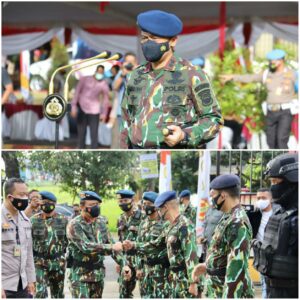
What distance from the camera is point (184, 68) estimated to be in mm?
6273

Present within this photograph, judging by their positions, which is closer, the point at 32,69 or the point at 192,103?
the point at 192,103

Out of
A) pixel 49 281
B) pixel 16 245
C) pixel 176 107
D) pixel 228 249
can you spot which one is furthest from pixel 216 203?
pixel 16 245

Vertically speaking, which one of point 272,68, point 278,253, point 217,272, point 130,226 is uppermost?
point 272,68

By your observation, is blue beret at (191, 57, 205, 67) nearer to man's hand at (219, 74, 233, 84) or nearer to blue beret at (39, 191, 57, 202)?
man's hand at (219, 74, 233, 84)

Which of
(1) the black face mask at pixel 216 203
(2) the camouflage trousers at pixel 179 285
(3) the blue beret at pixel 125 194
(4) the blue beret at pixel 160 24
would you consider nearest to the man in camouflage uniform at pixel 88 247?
(3) the blue beret at pixel 125 194

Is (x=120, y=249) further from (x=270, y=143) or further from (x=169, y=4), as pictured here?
(x=169, y=4)

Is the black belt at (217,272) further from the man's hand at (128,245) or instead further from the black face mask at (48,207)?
the black face mask at (48,207)

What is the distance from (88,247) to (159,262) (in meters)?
0.39

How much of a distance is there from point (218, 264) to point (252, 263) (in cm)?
17

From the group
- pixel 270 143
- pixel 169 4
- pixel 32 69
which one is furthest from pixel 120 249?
pixel 32 69

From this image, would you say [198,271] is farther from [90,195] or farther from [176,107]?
[176,107]

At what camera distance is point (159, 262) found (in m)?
6.27

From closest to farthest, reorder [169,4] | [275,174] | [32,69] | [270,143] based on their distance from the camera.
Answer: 1. [275,174]
2. [270,143]
3. [169,4]
4. [32,69]

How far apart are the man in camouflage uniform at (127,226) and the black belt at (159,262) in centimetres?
10
